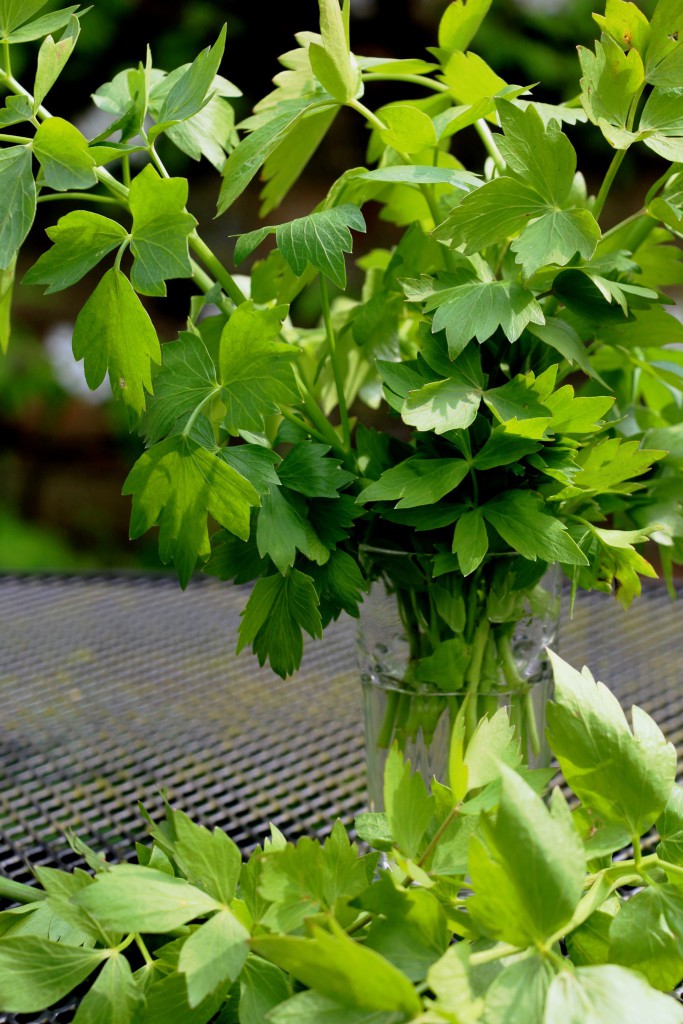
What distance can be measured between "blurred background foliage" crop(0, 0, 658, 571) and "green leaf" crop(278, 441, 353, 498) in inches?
85.3

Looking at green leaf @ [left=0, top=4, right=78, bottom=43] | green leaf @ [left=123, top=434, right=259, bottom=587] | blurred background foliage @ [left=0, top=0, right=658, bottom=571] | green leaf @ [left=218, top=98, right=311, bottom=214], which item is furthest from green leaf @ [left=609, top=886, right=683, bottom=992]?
blurred background foliage @ [left=0, top=0, right=658, bottom=571]

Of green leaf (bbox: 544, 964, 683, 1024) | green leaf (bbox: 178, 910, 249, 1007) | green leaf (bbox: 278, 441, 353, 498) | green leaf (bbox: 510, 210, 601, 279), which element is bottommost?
green leaf (bbox: 178, 910, 249, 1007)

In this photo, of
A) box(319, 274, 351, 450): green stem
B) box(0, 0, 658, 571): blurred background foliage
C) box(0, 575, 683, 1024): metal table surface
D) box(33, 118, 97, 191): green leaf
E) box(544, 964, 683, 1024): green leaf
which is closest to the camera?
box(544, 964, 683, 1024): green leaf

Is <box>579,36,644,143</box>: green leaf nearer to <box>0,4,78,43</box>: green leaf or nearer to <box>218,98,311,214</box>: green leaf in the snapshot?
<box>218,98,311,214</box>: green leaf

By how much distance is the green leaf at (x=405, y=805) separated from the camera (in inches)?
14.7

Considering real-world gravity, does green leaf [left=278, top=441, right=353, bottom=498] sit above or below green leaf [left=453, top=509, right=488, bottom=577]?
above

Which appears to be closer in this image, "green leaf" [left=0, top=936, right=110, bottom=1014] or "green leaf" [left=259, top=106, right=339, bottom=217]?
"green leaf" [left=0, top=936, right=110, bottom=1014]

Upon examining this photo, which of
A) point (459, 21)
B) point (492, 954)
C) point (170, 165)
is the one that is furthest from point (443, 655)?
point (170, 165)

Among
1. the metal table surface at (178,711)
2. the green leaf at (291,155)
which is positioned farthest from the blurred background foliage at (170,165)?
the green leaf at (291,155)

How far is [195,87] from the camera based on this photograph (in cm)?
44

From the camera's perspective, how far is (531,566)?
1.65 feet

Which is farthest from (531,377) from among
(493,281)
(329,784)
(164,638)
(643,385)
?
(164,638)

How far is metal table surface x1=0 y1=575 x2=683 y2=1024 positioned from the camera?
2.15 ft

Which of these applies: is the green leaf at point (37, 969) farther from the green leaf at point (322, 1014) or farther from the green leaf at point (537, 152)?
the green leaf at point (537, 152)
